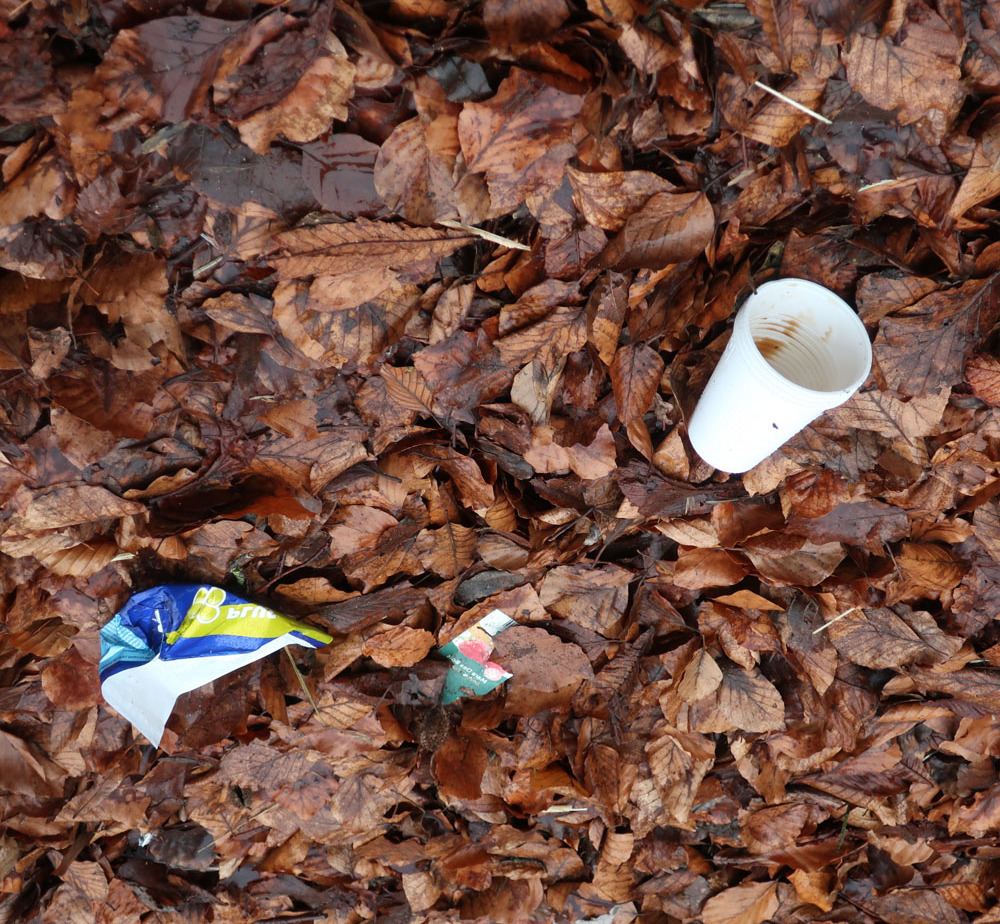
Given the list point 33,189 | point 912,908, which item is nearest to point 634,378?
point 33,189

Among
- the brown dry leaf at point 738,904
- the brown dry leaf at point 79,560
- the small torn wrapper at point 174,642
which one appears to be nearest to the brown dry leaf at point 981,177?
the small torn wrapper at point 174,642

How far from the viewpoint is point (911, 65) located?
24.0 inches

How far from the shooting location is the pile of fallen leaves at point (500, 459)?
60cm

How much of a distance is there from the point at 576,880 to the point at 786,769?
400mm

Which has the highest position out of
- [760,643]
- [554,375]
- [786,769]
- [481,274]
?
[481,274]

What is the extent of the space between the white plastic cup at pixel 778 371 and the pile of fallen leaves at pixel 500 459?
0.14ft

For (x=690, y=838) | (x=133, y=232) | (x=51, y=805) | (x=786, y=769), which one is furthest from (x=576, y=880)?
(x=133, y=232)

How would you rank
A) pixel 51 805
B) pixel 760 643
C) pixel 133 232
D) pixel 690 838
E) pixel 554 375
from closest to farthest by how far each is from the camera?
pixel 133 232 → pixel 554 375 → pixel 760 643 → pixel 51 805 → pixel 690 838

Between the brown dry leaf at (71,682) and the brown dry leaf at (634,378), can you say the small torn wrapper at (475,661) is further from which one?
the brown dry leaf at (71,682)

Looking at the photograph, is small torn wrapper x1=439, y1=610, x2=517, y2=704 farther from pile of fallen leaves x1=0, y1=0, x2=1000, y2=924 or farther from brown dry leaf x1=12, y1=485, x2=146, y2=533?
brown dry leaf x1=12, y1=485, x2=146, y2=533

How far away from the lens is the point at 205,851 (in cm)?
115

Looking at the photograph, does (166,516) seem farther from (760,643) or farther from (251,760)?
(760,643)

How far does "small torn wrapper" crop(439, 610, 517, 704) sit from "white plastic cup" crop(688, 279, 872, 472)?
1.21 ft

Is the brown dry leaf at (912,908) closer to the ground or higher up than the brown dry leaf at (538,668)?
closer to the ground
